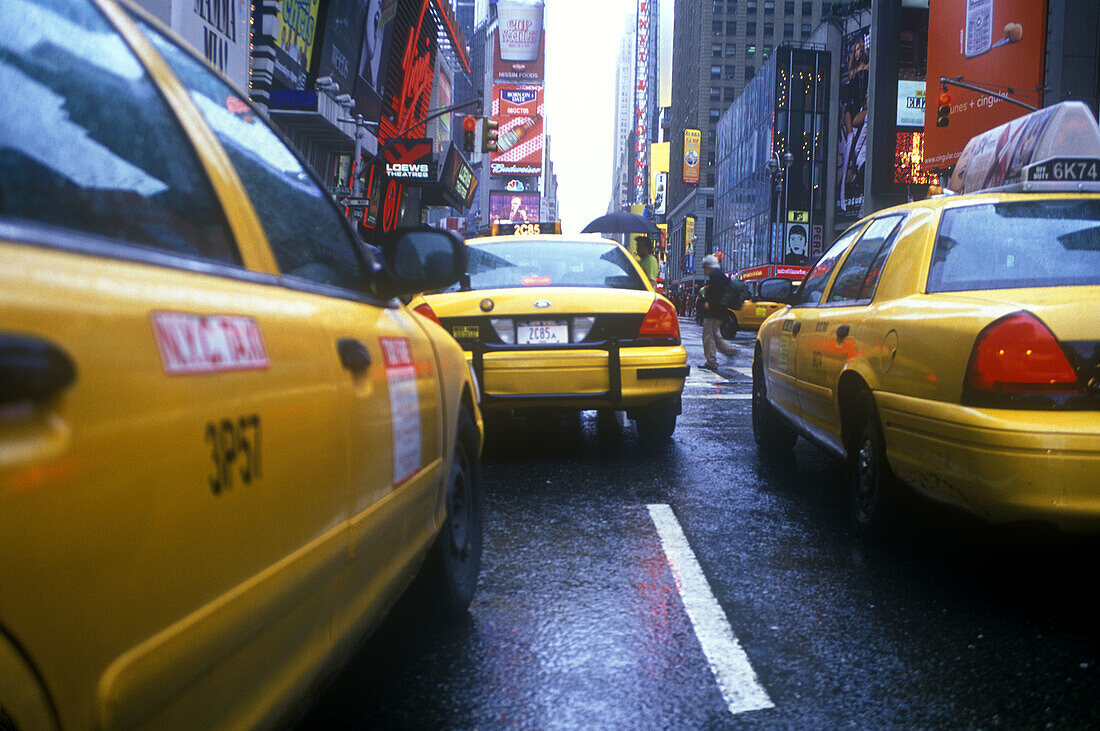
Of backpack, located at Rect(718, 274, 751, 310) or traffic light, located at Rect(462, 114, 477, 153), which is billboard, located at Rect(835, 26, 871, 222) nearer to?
traffic light, located at Rect(462, 114, 477, 153)

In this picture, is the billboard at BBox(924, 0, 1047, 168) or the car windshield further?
the billboard at BBox(924, 0, 1047, 168)

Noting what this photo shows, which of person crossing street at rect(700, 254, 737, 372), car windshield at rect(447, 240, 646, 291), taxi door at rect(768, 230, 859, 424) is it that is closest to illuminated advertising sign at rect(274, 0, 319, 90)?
person crossing street at rect(700, 254, 737, 372)

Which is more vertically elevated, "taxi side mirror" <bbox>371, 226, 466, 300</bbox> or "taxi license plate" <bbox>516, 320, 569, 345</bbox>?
"taxi side mirror" <bbox>371, 226, 466, 300</bbox>

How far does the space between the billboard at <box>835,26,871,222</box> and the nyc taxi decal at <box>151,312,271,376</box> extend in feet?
197

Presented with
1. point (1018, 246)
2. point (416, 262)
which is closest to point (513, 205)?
point (1018, 246)

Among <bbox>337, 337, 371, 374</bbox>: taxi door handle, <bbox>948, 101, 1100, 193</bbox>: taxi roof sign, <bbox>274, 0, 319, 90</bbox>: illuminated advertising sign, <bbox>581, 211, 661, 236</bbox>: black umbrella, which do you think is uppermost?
<bbox>274, 0, 319, 90</bbox>: illuminated advertising sign

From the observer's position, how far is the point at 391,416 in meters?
2.26

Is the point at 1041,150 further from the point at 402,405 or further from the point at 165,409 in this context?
the point at 165,409

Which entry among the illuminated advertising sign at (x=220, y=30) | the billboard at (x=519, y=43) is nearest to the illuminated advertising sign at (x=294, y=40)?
the illuminated advertising sign at (x=220, y=30)

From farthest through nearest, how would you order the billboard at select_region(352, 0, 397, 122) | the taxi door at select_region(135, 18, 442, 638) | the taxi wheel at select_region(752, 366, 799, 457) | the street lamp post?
1. the street lamp post
2. the billboard at select_region(352, 0, 397, 122)
3. the taxi wheel at select_region(752, 366, 799, 457)
4. the taxi door at select_region(135, 18, 442, 638)

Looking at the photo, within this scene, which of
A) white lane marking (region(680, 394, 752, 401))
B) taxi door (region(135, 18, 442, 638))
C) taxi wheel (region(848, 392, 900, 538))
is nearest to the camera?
taxi door (region(135, 18, 442, 638))

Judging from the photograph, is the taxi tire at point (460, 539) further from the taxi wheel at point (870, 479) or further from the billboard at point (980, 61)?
the billboard at point (980, 61)

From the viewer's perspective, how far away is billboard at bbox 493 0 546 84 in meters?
137

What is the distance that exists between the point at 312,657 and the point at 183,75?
3.80ft
